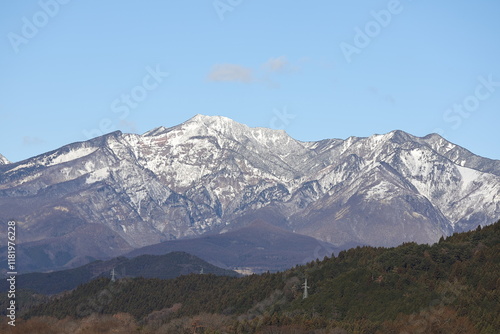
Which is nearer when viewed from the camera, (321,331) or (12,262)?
(12,262)

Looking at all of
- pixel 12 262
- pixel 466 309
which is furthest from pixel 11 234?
pixel 466 309

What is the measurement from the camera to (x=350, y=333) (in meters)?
194

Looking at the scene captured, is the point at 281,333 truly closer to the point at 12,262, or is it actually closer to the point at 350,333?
the point at 350,333

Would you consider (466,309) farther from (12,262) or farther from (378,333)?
(12,262)

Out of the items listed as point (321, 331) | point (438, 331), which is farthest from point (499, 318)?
point (321, 331)

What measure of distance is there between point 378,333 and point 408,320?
11503mm

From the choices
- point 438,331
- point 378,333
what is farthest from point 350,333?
point 438,331

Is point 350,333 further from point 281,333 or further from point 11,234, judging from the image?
point 11,234

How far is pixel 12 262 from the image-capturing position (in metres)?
182

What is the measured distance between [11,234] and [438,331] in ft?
263

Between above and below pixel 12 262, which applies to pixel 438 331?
below

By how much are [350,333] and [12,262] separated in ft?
219

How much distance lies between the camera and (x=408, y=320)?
650 feet

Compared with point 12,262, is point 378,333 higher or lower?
lower
